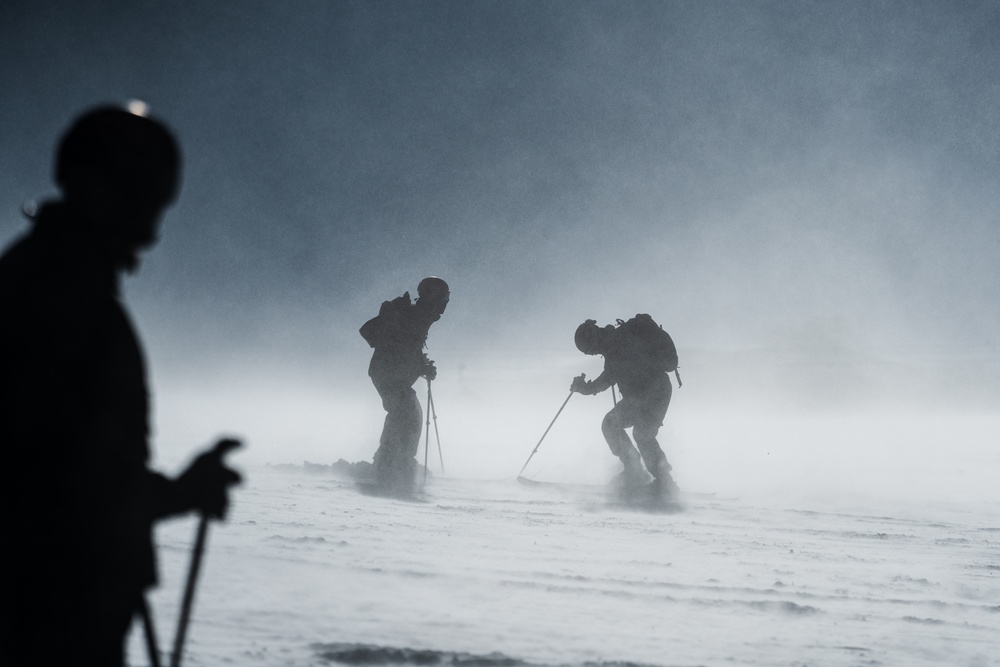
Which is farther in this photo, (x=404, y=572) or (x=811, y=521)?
(x=811, y=521)

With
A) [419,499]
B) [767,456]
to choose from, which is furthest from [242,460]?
[767,456]

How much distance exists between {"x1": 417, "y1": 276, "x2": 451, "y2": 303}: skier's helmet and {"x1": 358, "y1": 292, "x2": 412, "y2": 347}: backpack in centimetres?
36

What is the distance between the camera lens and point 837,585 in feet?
19.4

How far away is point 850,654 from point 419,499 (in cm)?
666

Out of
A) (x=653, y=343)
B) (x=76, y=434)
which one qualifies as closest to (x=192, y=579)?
(x=76, y=434)

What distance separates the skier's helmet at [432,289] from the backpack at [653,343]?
3834mm

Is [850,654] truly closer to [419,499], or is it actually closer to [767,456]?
[419,499]

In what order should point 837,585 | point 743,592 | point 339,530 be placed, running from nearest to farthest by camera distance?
1. point 743,592
2. point 837,585
3. point 339,530

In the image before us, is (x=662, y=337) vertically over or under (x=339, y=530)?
over

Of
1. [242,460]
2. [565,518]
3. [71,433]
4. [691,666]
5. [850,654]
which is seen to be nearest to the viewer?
[71,433]

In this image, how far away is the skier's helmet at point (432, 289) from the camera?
12.9m

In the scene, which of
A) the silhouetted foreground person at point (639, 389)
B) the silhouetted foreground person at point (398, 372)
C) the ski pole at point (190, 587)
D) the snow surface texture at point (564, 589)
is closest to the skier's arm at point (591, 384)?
the silhouetted foreground person at point (639, 389)

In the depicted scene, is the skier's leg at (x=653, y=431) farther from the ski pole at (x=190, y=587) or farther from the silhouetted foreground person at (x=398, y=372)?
the ski pole at (x=190, y=587)

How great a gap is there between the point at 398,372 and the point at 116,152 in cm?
1090
